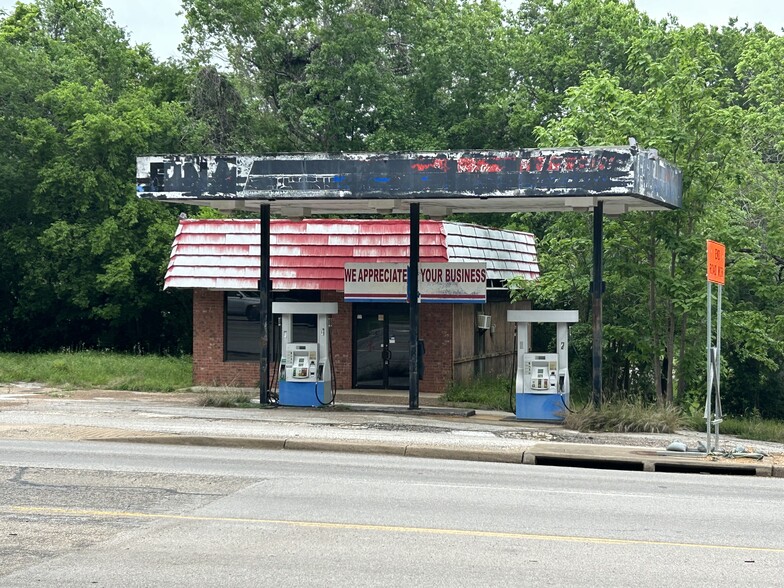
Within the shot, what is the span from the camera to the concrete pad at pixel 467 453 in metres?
16.3

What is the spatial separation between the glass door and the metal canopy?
5.82 metres

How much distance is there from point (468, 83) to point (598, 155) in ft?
76.5

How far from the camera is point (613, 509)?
11.6 m

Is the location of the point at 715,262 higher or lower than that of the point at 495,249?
lower

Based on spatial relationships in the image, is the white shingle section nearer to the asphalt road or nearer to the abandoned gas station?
the abandoned gas station

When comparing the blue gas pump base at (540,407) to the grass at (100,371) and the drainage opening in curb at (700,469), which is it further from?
the grass at (100,371)

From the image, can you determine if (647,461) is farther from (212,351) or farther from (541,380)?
(212,351)

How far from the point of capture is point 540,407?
2127cm

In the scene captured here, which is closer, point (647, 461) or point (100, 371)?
point (647, 461)

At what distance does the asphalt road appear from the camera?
28.2 ft

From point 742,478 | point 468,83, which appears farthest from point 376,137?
point 742,478

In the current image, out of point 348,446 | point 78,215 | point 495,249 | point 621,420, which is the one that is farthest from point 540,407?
point 78,215

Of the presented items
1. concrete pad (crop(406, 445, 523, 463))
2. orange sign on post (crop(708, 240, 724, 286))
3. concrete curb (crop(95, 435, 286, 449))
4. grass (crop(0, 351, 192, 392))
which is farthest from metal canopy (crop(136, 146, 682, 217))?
grass (crop(0, 351, 192, 392))

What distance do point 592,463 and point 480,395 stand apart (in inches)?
377
